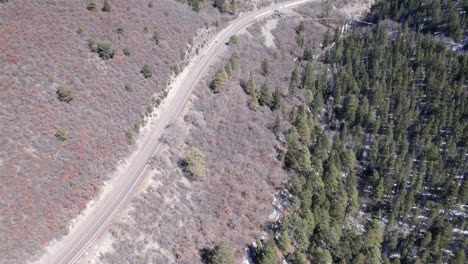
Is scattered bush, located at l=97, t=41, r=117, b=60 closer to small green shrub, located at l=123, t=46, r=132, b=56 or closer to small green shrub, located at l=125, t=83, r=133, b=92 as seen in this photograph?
small green shrub, located at l=123, t=46, r=132, b=56

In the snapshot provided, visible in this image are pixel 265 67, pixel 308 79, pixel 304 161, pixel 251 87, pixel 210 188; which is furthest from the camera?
pixel 308 79

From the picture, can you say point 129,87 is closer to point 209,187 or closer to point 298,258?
point 209,187

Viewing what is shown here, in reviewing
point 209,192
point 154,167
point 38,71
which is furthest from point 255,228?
point 38,71

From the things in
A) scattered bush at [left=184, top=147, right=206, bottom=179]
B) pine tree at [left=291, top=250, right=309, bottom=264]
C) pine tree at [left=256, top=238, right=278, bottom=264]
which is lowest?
pine tree at [left=291, top=250, right=309, bottom=264]

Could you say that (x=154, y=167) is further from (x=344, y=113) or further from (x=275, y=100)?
(x=344, y=113)

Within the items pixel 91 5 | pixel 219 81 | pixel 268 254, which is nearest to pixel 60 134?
pixel 91 5

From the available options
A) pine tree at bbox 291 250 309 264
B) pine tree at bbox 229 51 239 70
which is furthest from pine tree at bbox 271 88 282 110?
pine tree at bbox 291 250 309 264

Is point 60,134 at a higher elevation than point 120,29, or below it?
below

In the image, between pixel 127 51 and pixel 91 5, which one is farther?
pixel 91 5
